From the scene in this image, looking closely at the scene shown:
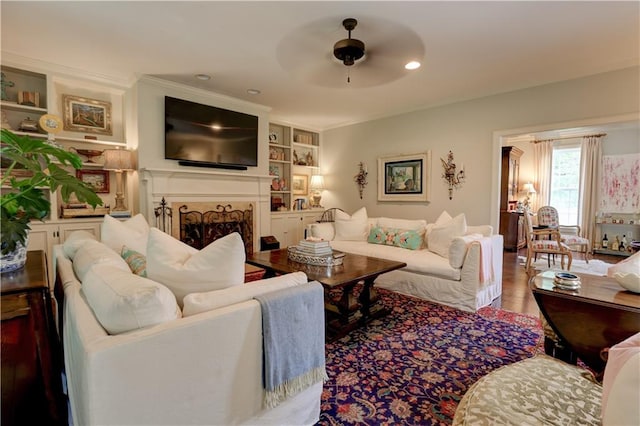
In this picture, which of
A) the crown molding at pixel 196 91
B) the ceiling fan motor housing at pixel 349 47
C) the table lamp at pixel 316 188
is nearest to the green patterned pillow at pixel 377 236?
the table lamp at pixel 316 188

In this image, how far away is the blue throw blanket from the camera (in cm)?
131

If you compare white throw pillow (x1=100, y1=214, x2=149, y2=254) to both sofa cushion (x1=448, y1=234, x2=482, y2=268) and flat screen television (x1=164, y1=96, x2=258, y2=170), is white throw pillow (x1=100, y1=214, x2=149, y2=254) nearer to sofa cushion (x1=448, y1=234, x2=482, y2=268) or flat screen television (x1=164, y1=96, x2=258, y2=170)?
flat screen television (x1=164, y1=96, x2=258, y2=170)

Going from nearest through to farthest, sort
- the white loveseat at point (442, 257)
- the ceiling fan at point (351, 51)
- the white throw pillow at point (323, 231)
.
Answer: the ceiling fan at point (351, 51) < the white loveseat at point (442, 257) < the white throw pillow at point (323, 231)

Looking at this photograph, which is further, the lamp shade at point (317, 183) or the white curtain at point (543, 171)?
the white curtain at point (543, 171)

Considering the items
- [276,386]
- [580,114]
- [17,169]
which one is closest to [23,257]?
[276,386]

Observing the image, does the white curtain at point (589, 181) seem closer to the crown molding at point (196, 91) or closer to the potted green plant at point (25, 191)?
the crown molding at point (196, 91)

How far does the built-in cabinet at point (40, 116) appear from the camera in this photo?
10.4ft

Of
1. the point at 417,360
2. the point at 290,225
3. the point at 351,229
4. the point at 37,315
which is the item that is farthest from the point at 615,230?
the point at 37,315

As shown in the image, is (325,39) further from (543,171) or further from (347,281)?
(543,171)

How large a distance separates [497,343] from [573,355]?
1.97 feet

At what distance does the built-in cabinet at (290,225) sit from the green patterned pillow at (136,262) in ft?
11.2

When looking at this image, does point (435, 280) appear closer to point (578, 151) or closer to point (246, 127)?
point (246, 127)

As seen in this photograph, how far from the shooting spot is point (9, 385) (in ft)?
4.52

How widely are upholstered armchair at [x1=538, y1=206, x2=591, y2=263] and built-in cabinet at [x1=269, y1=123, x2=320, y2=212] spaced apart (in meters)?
4.47
